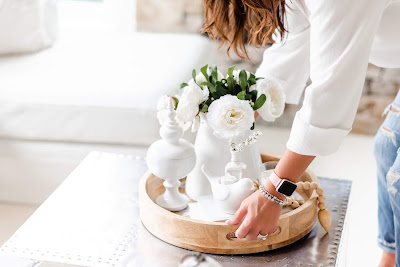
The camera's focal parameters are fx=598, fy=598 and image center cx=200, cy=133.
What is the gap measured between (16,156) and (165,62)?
2.31 feet

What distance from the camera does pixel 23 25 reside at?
2.58 metres

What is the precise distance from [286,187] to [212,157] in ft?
0.92

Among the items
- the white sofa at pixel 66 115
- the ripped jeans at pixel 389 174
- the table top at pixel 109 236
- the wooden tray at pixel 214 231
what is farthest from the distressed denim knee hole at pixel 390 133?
the white sofa at pixel 66 115

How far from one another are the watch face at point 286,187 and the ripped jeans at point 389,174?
0.30 meters

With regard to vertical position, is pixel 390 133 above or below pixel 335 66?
below

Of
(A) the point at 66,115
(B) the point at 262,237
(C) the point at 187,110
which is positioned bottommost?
(A) the point at 66,115

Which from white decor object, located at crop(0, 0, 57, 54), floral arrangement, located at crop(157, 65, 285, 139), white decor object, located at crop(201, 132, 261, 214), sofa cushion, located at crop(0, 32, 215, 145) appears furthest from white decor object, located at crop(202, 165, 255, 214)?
white decor object, located at crop(0, 0, 57, 54)

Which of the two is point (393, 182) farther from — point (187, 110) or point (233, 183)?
point (187, 110)

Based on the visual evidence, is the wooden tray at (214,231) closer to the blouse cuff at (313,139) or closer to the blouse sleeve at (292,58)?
the blouse cuff at (313,139)

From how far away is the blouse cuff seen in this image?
1.19 m

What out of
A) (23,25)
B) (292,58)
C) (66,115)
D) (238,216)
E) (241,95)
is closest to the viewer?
(238,216)

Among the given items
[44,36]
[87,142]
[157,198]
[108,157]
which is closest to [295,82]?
[157,198]

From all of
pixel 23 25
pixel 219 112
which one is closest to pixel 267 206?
pixel 219 112

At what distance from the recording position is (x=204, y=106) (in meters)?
1.40
